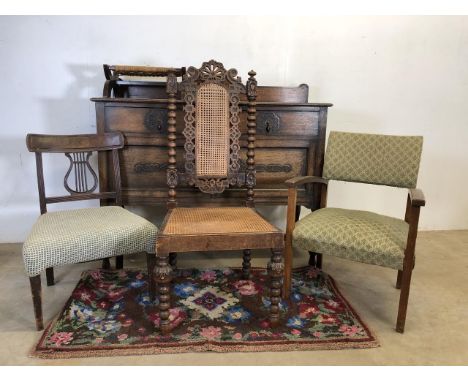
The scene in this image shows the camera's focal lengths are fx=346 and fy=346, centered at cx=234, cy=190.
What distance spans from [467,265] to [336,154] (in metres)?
1.32

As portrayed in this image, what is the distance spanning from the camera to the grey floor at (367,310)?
143 centimetres

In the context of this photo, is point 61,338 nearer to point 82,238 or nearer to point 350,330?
point 82,238

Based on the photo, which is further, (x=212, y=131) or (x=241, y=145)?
(x=241, y=145)

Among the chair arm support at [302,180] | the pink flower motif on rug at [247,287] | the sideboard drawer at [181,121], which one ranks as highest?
the sideboard drawer at [181,121]

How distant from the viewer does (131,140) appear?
6.91 feet

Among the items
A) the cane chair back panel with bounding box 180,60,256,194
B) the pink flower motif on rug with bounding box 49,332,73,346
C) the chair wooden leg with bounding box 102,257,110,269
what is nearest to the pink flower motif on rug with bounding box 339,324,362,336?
the cane chair back panel with bounding box 180,60,256,194

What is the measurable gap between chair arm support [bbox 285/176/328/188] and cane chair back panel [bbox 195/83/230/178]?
0.39 metres

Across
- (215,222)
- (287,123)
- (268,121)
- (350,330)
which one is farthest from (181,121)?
(350,330)

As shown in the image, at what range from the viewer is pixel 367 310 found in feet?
6.09

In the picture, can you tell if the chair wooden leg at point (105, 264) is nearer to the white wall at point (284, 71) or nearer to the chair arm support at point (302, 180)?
the white wall at point (284, 71)

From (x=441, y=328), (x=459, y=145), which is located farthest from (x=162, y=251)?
(x=459, y=145)

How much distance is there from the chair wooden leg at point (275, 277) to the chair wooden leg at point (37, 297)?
1063 mm

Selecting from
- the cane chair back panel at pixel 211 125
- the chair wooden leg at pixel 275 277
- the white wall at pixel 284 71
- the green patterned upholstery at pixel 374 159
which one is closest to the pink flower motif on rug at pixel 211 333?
the chair wooden leg at pixel 275 277

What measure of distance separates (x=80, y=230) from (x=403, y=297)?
155cm
